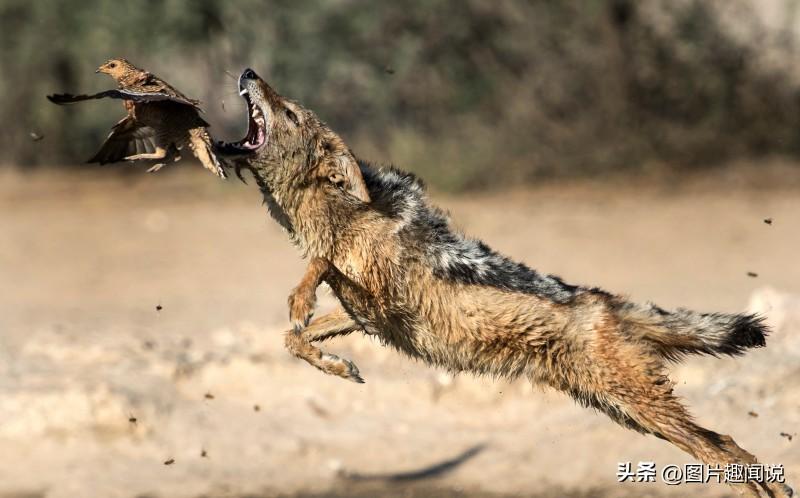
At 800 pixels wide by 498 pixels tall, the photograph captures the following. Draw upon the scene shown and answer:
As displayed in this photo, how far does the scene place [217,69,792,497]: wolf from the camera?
6.14 metres

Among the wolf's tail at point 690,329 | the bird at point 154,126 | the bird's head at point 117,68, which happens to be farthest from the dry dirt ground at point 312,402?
the bird's head at point 117,68

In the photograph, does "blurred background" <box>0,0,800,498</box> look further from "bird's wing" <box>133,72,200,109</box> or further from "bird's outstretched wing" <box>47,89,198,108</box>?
"bird's outstretched wing" <box>47,89,198,108</box>

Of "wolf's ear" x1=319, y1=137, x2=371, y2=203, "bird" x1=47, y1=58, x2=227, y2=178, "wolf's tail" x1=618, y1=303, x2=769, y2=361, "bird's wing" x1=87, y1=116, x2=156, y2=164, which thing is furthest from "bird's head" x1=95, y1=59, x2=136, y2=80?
"wolf's tail" x1=618, y1=303, x2=769, y2=361

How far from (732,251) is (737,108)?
3.50 meters

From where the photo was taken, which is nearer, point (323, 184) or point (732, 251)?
point (323, 184)

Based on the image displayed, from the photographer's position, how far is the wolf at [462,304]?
6145 millimetres

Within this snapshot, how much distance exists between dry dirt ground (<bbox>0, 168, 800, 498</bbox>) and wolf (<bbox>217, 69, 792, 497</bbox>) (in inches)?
64.0

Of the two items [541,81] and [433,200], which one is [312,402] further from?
[541,81]

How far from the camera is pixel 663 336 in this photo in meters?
6.32

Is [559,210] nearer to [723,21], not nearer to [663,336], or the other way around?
[723,21]

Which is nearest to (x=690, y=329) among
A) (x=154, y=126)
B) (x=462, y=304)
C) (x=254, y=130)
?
(x=462, y=304)

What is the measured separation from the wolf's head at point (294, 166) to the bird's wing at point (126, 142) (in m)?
0.47

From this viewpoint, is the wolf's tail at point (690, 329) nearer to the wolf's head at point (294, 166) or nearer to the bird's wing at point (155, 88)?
the wolf's head at point (294, 166)

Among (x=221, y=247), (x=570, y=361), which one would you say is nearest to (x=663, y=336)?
(x=570, y=361)
